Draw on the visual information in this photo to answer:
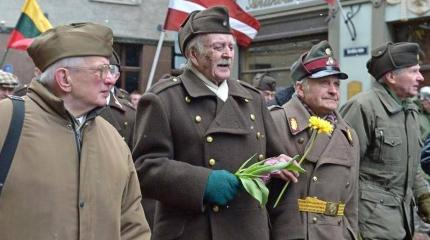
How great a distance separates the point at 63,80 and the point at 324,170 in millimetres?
2026

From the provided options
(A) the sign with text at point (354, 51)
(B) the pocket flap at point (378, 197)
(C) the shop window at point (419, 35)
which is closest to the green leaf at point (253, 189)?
(B) the pocket flap at point (378, 197)

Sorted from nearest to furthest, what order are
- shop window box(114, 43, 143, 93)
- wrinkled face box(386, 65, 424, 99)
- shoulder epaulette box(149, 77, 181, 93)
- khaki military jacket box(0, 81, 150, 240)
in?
khaki military jacket box(0, 81, 150, 240) < shoulder epaulette box(149, 77, 181, 93) < wrinkled face box(386, 65, 424, 99) < shop window box(114, 43, 143, 93)

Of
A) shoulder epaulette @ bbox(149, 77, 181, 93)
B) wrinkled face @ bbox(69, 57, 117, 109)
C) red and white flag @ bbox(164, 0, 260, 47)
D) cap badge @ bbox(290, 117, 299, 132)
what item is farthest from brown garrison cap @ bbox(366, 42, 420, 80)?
red and white flag @ bbox(164, 0, 260, 47)

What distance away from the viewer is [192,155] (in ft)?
13.0

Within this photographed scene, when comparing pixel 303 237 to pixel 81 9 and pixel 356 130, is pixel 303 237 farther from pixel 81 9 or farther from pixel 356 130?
pixel 81 9

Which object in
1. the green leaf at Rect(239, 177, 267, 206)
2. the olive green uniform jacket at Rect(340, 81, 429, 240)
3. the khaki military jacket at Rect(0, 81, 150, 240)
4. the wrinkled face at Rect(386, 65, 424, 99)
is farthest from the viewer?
the wrinkled face at Rect(386, 65, 424, 99)

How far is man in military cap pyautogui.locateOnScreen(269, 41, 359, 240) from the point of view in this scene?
14.9ft

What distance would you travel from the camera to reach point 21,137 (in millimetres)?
2977

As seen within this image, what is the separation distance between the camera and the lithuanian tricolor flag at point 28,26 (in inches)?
442

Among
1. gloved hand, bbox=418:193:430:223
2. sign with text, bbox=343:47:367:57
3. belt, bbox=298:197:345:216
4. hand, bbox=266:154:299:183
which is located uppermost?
sign with text, bbox=343:47:367:57

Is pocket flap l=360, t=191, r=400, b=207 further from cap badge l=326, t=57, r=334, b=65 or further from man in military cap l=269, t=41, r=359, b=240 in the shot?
cap badge l=326, t=57, r=334, b=65

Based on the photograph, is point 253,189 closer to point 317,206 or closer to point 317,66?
point 317,206

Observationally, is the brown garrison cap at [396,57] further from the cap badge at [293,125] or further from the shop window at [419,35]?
the shop window at [419,35]

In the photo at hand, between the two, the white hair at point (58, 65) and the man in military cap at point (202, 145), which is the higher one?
the white hair at point (58, 65)
